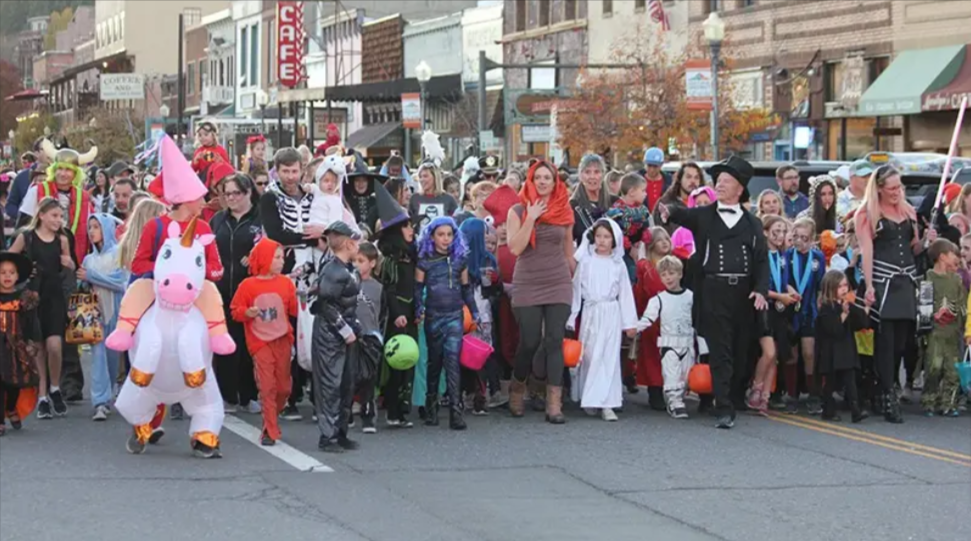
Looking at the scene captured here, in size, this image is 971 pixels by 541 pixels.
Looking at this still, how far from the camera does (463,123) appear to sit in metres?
55.8

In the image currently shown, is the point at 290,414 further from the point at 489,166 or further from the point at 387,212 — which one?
the point at 489,166

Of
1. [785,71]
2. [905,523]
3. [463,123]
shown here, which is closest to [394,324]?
[905,523]

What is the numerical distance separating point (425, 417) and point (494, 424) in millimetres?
519

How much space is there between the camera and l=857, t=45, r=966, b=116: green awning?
107ft

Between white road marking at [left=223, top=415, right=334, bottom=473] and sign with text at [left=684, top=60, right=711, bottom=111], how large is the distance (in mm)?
18138

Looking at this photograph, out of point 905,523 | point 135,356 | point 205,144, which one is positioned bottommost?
point 905,523

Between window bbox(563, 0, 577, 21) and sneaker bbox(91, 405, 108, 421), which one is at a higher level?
window bbox(563, 0, 577, 21)

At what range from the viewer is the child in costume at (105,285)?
13.4 m

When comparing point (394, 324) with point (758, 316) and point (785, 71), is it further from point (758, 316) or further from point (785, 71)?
point (785, 71)

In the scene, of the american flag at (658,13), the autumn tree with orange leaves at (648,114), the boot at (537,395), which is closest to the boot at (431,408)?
the boot at (537,395)

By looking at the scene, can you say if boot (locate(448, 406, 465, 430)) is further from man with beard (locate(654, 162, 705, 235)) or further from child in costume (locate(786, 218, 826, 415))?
man with beard (locate(654, 162, 705, 235))

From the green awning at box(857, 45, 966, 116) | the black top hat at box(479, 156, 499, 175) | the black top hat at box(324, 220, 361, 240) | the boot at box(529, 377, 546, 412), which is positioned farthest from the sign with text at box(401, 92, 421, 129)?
the black top hat at box(324, 220, 361, 240)

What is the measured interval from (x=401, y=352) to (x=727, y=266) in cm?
260

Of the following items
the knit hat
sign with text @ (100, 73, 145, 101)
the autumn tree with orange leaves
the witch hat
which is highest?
sign with text @ (100, 73, 145, 101)
